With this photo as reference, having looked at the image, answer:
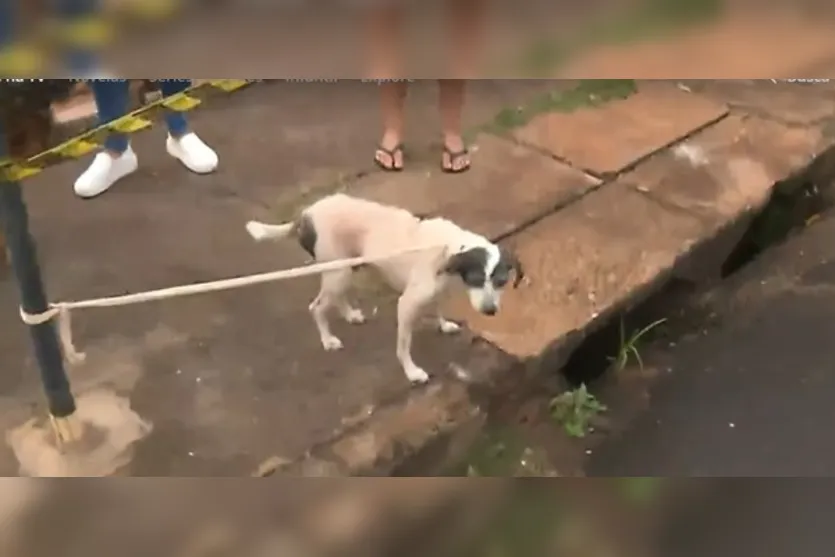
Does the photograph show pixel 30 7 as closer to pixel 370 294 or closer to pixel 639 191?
pixel 370 294

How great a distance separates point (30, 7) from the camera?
63 cm

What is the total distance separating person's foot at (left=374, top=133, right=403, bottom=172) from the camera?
2.62ft

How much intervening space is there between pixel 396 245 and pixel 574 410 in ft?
0.98

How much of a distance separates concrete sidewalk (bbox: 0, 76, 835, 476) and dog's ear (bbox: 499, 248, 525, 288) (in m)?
0.02

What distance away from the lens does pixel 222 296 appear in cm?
84

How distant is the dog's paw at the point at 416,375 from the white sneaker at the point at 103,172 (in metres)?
0.28

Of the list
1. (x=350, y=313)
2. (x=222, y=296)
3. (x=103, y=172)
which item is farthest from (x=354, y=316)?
(x=103, y=172)

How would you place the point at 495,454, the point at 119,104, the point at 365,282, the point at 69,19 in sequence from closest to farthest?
the point at 69,19
the point at 119,104
the point at 365,282
the point at 495,454

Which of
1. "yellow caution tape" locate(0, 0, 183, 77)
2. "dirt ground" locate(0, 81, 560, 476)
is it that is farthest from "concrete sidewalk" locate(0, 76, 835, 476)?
"yellow caution tape" locate(0, 0, 183, 77)

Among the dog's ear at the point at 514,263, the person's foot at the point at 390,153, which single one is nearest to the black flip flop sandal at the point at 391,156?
Result: the person's foot at the point at 390,153

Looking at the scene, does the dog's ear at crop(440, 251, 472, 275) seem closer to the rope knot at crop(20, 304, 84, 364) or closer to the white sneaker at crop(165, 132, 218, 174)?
the white sneaker at crop(165, 132, 218, 174)

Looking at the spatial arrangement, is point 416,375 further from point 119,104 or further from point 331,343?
point 119,104

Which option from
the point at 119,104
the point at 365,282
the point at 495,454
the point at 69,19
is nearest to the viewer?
the point at 69,19

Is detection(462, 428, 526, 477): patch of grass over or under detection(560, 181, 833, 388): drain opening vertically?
under
